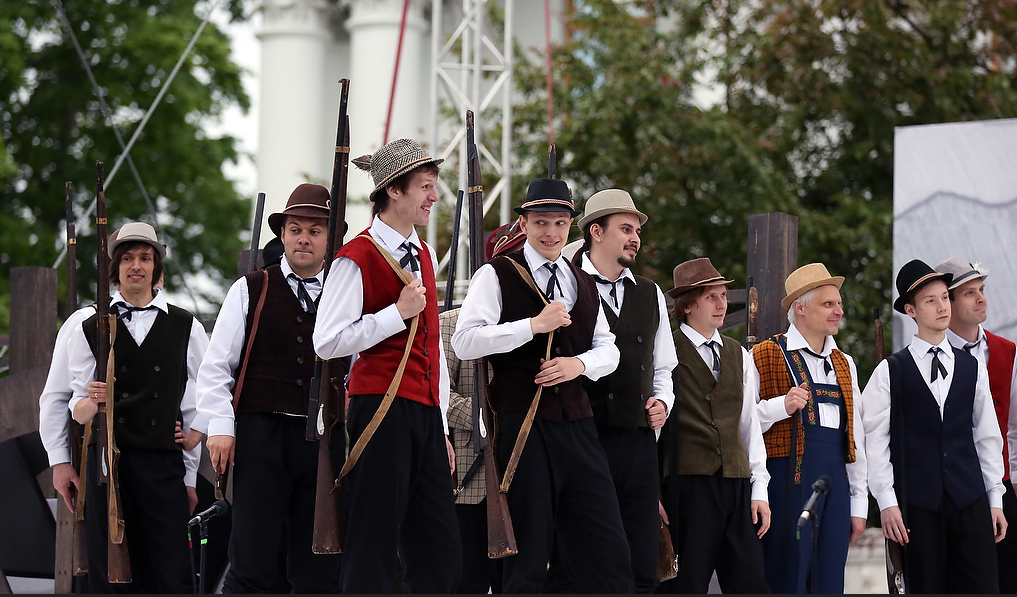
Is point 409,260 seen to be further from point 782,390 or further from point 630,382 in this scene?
point 782,390

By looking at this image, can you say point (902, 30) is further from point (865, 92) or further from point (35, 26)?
point (35, 26)

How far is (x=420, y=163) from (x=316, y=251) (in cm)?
88

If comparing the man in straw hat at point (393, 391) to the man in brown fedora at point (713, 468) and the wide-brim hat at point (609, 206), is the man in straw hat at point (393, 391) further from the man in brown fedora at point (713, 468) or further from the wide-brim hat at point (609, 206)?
the man in brown fedora at point (713, 468)

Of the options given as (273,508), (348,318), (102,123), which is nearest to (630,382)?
(348,318)

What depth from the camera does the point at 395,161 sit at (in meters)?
4.08

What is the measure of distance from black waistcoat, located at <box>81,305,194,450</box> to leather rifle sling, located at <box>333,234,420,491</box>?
151 centimetres

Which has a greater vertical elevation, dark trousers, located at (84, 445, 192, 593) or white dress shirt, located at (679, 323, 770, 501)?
white dress shirt, located at (679, 323, 770, 501)

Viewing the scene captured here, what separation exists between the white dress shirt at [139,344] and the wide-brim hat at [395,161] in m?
1.63

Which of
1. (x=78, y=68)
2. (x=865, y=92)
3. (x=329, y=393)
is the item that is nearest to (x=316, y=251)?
(x=329, y=393)

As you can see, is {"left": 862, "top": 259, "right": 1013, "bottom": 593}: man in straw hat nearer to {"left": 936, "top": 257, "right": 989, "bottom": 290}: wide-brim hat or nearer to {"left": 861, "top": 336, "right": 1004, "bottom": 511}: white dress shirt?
{"left": 861, "top": 336, "right": 1004, "bottom": 511}: white dress shirt

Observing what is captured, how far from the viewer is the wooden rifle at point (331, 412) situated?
3916 millimetres

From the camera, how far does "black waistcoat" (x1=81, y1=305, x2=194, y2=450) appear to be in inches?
202

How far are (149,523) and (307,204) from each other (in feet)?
5.25

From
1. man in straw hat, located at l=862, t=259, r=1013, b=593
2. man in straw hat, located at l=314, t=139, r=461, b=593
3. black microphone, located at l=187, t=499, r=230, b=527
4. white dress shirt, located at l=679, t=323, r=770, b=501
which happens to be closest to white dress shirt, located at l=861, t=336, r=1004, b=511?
man in straw hat, located at l=862, t=259, r=1013, b=593
